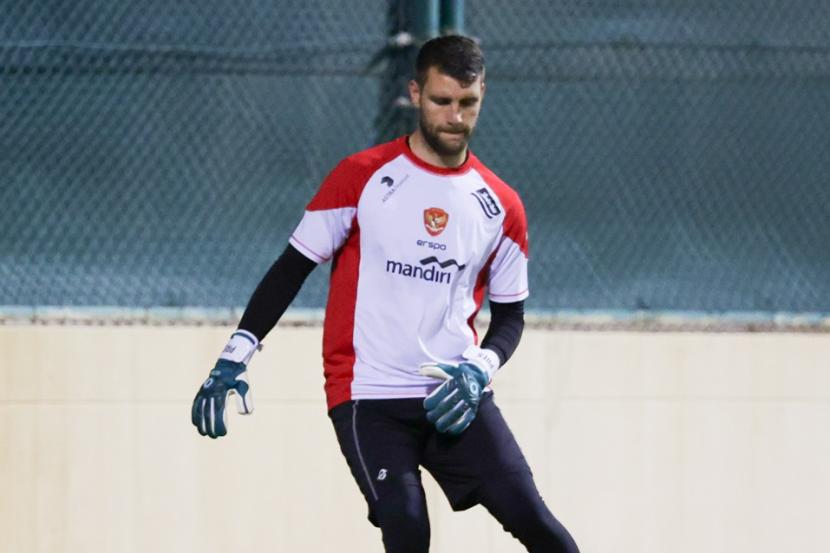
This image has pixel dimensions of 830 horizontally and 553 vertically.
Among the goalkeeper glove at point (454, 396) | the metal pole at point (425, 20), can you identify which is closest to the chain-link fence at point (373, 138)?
the metal pole at point (425, 20)

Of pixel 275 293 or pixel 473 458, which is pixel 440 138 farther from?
pixel 473 458

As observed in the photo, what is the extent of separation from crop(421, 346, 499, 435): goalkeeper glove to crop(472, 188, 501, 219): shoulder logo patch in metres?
0.48

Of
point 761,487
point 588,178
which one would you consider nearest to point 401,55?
point 588,178

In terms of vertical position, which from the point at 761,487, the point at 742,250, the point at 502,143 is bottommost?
the point at 761,487

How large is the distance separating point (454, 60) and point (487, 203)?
455 mm

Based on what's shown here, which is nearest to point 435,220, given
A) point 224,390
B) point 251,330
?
point 251,330

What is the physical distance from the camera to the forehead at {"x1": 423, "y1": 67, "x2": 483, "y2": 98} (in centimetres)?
459

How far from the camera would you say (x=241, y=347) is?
4.67m

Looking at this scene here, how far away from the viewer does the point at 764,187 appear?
267 inches

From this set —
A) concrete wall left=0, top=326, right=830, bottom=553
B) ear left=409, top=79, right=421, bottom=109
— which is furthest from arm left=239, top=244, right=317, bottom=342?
concrete wall left=0, top=326, right=830, bottom=553

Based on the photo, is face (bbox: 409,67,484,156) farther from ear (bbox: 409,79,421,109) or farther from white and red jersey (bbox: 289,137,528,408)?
white and red jersey (bbox: 289,137,528,408)

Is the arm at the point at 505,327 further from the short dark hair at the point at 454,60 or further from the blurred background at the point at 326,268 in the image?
the blurred background at the point at 326,268

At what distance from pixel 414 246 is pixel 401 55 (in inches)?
78.1

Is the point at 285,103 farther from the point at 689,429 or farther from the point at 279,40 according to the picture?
the point at 689,429
